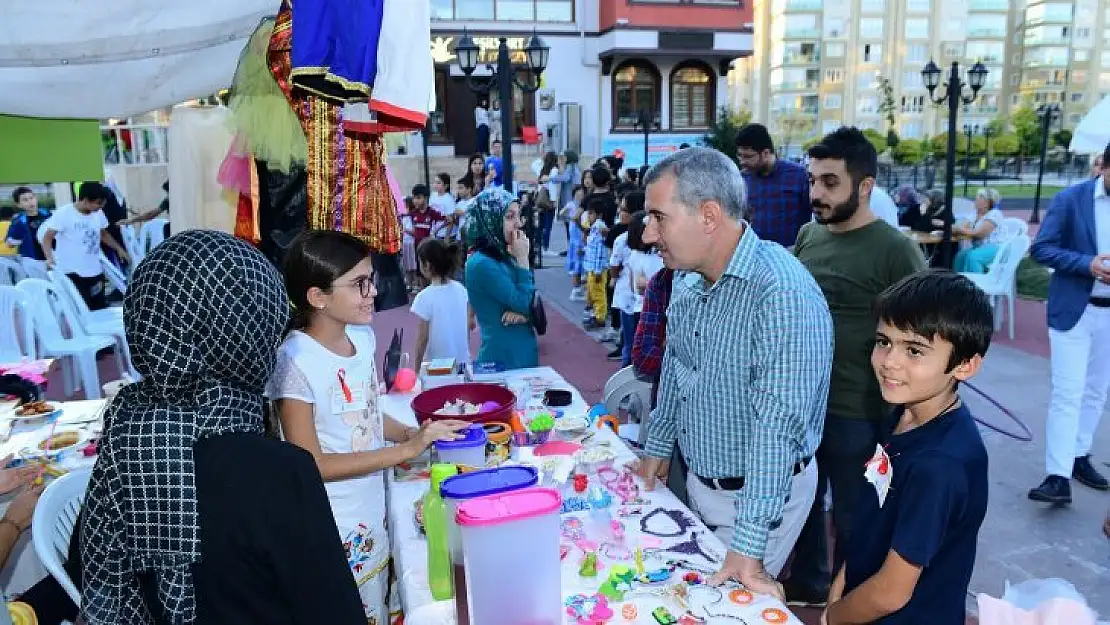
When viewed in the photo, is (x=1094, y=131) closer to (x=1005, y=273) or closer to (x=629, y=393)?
(x=1005, y=273)

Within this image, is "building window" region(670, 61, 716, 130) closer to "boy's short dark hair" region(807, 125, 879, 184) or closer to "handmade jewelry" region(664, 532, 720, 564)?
"boy's short dark hair" region(807, 125, 879, 184)

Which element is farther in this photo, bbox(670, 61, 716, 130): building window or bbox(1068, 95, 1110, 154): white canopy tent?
bbox(670, 61, 716, 130): building window

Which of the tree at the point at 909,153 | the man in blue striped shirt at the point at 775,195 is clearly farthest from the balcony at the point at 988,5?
the man in blue striped shirt at the point at 775,195

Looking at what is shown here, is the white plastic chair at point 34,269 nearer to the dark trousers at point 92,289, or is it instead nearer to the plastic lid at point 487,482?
the dark trousers at point 92,289

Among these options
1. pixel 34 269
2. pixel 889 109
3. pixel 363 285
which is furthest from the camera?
pixel 889 109

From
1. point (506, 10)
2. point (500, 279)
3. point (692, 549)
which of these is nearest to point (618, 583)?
point (692, 549)

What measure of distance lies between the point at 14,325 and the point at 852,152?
6189 millimetres

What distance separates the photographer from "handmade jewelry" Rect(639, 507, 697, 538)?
206 cm

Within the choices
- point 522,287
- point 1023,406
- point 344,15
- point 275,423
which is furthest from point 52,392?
point 1023,406

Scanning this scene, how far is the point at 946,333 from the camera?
63.1 inches

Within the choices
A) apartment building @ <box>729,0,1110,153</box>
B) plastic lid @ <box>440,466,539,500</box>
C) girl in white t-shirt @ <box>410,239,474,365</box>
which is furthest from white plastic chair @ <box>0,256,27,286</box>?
apartment building @ <box>729,0,1110,153</box>

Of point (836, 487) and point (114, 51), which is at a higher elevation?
point (114, 51)

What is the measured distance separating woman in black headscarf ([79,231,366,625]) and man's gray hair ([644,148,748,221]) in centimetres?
112

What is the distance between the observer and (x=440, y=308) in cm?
415
